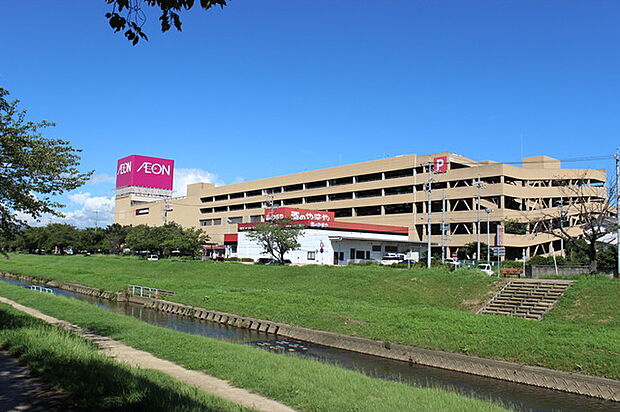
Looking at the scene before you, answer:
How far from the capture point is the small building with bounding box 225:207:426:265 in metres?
69.0

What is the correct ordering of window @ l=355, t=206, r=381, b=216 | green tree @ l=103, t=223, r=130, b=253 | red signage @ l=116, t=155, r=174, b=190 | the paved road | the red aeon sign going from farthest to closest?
red signage @ l=116, t=155, r=174, b=190
green tree @ l=103, t=223, r=130, b=253
window @ l=355, t=206, r=381, b=216
the red aeon sign
the paved road

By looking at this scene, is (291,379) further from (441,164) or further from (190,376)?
(441,164)

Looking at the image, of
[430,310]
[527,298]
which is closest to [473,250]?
[527,298]

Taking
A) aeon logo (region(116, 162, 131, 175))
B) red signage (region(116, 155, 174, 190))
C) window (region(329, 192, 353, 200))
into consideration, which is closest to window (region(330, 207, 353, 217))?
window (region(329, 192, 353, 200))

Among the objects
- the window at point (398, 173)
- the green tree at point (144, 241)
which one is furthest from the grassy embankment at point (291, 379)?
the window at point (398, 173)

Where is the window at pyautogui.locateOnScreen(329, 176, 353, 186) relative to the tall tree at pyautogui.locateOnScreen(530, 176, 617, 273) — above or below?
above

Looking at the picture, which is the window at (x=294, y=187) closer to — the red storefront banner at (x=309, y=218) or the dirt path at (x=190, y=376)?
the red storefront banner at (x=309, y=218)

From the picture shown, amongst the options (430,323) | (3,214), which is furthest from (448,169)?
(3,214)

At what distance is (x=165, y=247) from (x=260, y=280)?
4501 cm

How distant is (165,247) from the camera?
8781 centimetres

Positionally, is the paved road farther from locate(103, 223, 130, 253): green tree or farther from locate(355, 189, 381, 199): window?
locate(103, 223, 130, 253): green tree

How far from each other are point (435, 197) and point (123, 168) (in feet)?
370

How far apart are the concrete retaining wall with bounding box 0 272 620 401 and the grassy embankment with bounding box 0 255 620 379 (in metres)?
0.54

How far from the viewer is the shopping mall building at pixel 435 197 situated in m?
77.6
